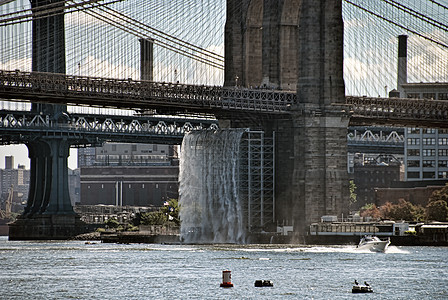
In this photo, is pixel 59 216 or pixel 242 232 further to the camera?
pixel 59 216

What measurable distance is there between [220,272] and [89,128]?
300 feet

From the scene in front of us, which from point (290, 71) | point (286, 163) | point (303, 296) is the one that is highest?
point (290, 71)

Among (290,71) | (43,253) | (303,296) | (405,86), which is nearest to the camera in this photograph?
(303,296)

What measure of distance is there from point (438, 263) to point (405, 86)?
10911 cm

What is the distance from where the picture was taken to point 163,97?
375ft

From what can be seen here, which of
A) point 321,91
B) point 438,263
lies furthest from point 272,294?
point 321,91

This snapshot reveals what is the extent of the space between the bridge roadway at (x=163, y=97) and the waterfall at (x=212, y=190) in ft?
8.74

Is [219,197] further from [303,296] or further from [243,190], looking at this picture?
[303,296]

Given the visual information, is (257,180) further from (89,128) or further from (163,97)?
(89,128)

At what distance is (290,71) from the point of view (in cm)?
12406

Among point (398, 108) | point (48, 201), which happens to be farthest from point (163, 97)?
point (48, 201)

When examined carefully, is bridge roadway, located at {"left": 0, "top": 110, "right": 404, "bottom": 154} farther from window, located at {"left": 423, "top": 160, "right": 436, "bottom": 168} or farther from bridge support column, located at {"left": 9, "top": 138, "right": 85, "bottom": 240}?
window, located at {"left": 423, "top": 160, "right": 436, "bottom": 168}

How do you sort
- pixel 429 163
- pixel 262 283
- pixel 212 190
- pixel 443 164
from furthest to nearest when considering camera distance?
pixel 429 163
pixel 443 164
pixel 212 190
pixel 262 283

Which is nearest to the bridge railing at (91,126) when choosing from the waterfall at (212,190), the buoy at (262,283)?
the waterfall at (212,190)
